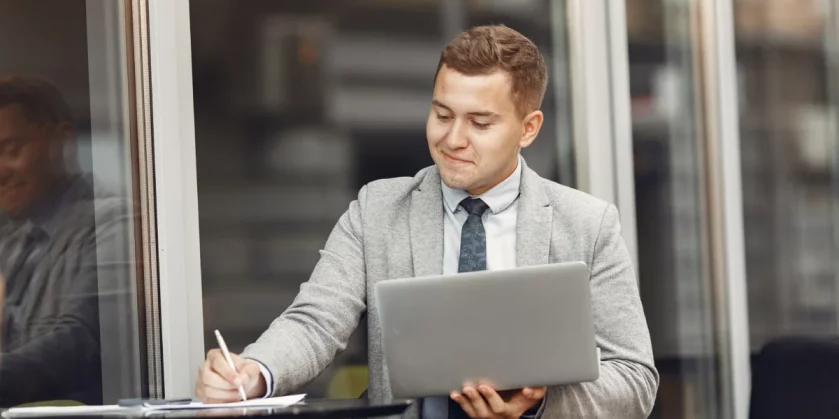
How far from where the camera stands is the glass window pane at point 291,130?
2.96 m

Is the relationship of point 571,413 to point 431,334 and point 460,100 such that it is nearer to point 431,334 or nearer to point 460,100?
point 431,334

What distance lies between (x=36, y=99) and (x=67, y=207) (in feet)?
0.89

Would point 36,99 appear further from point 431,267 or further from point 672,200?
point 672,200

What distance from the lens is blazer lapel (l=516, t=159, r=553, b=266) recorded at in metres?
2.42

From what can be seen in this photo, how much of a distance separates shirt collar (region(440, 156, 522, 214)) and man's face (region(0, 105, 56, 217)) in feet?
3.19

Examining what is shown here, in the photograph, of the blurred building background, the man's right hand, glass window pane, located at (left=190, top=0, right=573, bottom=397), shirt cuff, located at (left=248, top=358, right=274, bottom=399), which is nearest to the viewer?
the man's right hand

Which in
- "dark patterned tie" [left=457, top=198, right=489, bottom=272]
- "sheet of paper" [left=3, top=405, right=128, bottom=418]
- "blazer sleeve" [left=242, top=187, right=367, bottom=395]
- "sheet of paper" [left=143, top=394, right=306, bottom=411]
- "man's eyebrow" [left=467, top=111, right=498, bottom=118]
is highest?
"man's eyebrow" [left=467, top=111, right=498, bottom=118]

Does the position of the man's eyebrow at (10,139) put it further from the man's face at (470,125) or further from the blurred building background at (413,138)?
the man's face at (470,125)

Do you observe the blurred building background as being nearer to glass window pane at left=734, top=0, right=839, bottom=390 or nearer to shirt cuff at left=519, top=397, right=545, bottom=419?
glass window pane at left=734, top=0, right=839, bottom=390

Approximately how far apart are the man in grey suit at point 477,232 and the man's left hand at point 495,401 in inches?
6.5

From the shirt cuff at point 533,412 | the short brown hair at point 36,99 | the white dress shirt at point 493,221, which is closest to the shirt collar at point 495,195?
the white dress shirt at point 493,221

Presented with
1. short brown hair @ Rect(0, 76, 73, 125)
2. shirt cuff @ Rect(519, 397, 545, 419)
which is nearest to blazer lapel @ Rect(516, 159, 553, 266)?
shirt cuff @ Rect(519, 397, 545, 419)

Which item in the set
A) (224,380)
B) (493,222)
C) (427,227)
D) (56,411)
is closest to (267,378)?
(224,380)

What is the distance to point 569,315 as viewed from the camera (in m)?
1.99
